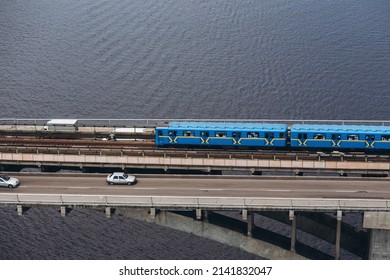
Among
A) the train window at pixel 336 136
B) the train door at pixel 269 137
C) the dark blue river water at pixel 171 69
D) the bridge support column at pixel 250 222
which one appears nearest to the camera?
the bridge support column at pixel 250 222

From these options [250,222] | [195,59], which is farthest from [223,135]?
[195,59]

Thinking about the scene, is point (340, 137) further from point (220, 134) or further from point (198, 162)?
point (198, 162)

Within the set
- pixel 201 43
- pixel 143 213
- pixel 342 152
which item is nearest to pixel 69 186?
pixel 143 213

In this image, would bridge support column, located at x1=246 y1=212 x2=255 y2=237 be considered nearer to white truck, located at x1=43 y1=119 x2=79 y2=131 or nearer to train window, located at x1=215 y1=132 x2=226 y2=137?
train window, located at x1=215 y1=132 x2=226 y2=137

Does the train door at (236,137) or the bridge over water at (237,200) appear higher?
the train door at (236,137)

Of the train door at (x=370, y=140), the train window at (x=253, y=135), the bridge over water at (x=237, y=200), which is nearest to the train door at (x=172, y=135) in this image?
the bridge over water at (x=237, y=200)

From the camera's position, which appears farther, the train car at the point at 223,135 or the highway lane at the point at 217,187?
the train car at the point at 223,135

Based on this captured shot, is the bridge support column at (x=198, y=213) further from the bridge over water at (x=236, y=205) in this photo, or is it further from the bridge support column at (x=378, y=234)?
the bridge support column at (x=378, y=234)

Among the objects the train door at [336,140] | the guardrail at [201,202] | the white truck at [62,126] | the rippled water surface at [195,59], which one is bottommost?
the guardrail at [201,202]
